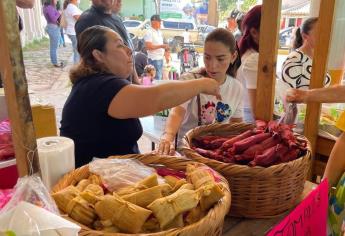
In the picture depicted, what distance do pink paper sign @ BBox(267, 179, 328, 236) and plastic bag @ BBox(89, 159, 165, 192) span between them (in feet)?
0.97

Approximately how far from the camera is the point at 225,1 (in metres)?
7.61

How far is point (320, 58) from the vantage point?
5.46 feet

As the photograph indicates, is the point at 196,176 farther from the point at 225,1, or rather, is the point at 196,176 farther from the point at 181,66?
the point at 225,1

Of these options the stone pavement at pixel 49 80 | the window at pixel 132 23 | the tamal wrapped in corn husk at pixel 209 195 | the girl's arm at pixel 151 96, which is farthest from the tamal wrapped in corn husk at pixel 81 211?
the window at pixel 132 23

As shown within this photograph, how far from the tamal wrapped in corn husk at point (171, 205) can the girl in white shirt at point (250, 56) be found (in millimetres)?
1366

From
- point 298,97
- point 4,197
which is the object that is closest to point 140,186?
point 4,197

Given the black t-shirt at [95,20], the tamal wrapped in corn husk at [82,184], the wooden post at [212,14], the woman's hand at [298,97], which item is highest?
the wooden post at [212,14]

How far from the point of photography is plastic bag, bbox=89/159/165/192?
803mm

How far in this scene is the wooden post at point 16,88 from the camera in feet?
1.66

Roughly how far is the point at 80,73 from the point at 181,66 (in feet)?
15.2

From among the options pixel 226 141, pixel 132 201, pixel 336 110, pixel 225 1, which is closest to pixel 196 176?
pixel 132 201

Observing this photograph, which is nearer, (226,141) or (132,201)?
(132,201)

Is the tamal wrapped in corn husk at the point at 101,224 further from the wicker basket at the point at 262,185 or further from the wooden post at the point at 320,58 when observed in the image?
the wooden post at the point at 320,58

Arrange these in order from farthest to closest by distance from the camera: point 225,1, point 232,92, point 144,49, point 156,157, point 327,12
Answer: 1. point 225,1
2. point 144,49
3. point 232,92
4. point 327,12
5. point 156,157
